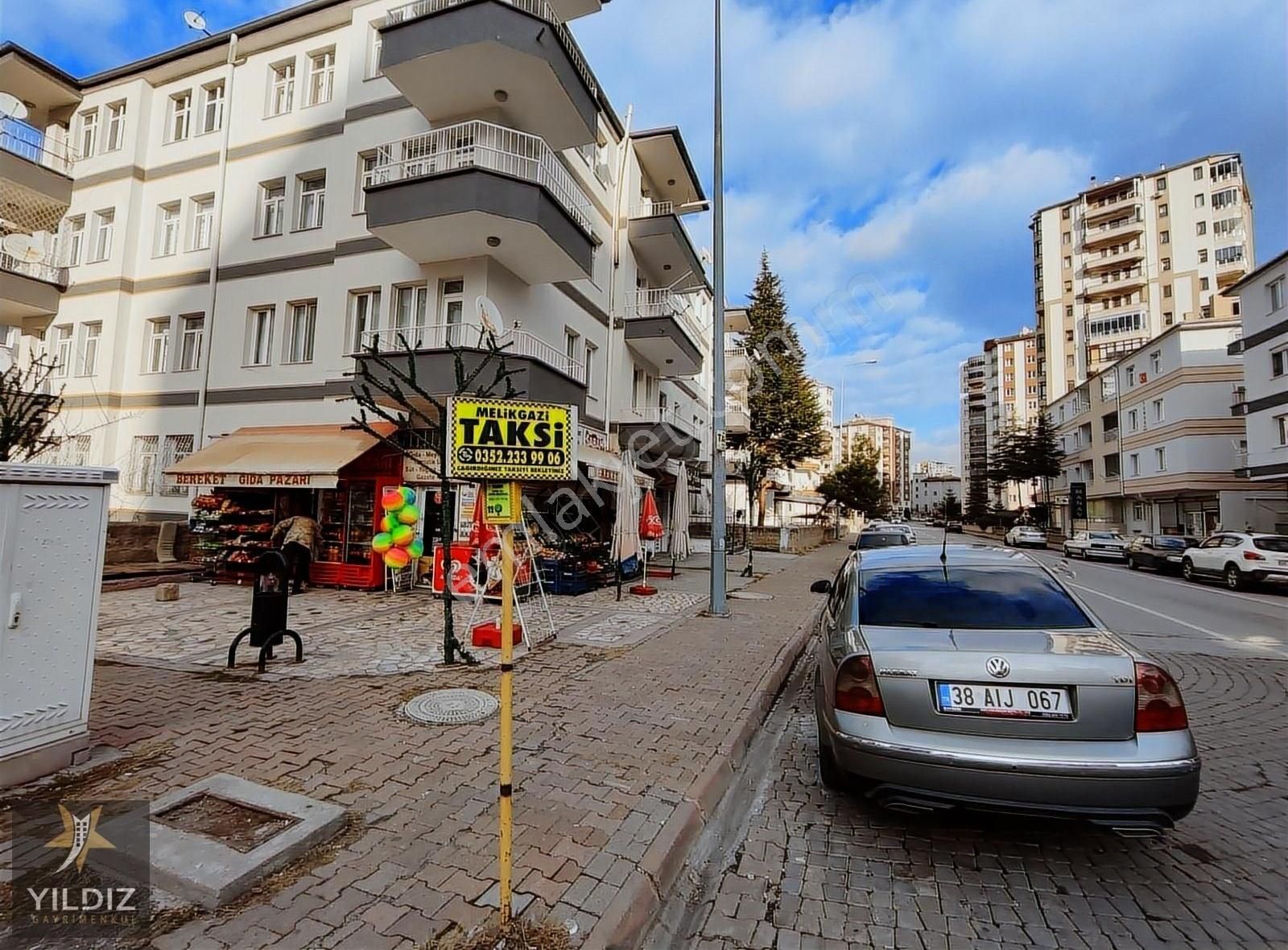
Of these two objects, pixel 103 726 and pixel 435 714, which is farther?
pixel 435 714

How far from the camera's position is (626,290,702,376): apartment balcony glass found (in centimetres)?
1812

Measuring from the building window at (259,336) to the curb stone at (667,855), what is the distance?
15064 mm

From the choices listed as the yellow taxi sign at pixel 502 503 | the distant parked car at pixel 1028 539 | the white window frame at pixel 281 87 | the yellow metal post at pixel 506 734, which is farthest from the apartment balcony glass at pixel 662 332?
the distant parked car at pixel 1028 539

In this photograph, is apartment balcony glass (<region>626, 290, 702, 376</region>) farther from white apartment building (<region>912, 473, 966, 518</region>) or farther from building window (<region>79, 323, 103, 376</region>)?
white apartment building (<region>912, 473, 966, 518</region>)

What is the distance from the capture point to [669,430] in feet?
61.5

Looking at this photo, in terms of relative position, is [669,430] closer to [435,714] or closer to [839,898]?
[435,714]

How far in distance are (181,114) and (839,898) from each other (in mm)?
23418

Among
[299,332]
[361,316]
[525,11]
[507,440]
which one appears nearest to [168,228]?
[299,332]

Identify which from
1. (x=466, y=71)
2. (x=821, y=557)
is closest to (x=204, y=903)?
(x=466, y=71)

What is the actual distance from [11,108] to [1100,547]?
140 ft

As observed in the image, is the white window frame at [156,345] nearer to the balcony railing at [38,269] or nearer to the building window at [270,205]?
the balcony railing at [38,269]

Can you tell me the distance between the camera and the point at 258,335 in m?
14.7

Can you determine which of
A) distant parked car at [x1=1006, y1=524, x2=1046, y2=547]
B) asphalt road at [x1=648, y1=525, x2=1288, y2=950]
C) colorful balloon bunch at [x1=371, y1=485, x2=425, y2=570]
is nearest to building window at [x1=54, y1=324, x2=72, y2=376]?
colorful balloon bunch at [x1=371, y1=485, x2=425, y2=570]

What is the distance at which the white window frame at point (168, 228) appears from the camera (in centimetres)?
1598
